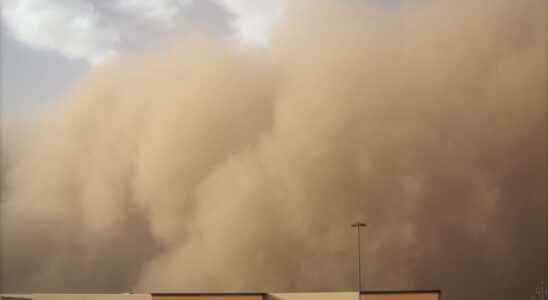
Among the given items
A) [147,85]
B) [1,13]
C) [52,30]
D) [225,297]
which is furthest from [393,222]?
[1,13]

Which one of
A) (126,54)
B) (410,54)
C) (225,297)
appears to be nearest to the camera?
(225,297)

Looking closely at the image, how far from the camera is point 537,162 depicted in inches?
1159

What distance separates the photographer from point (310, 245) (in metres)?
29.2

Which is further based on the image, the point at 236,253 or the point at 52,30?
the point at 52,30

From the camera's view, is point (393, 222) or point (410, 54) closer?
point (393, 222)

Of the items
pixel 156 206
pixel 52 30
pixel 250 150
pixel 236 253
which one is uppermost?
pixel 52 30

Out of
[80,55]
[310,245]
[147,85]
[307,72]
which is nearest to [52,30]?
[80,55]

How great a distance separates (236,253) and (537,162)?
12203 mm

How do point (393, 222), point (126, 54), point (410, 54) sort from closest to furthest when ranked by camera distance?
point (393, 222) < point (410, 54) < point (126, 54)

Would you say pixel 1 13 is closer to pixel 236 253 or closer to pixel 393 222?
pixel 236 253

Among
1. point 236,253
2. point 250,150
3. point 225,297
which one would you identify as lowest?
point 225,297

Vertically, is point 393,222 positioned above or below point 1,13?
below

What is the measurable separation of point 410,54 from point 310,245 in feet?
29.4

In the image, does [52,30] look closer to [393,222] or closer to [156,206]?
[156,206]
